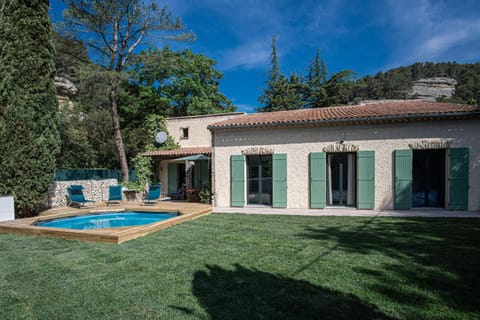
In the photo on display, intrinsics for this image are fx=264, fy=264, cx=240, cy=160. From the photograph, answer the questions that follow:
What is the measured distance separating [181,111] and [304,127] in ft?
62.4

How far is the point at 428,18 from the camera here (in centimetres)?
1275

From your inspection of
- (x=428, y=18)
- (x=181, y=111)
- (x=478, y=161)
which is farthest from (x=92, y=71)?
(x=478, y=161)

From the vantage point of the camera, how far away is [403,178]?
9.90 meters

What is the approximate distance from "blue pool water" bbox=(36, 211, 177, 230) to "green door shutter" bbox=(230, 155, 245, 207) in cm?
286

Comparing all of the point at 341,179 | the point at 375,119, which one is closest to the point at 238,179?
the point at 341,179

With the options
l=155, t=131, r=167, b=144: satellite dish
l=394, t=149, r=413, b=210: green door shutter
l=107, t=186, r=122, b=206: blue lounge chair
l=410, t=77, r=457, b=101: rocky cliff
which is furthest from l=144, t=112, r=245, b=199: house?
l=410, t=77, r=457, b=101: rocky cliff

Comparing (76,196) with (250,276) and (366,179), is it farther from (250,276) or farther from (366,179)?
(366,179)

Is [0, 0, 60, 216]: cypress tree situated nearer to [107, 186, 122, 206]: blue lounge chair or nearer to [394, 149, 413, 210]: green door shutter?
[107, 186, 122, 206]: blue lounge chair

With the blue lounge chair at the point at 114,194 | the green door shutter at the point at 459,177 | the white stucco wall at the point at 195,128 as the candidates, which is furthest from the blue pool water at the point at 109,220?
the green door shutter at the point at 459,177

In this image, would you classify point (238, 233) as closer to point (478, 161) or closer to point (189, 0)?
point (478, 161)

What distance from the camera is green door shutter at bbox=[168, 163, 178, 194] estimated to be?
17.0m

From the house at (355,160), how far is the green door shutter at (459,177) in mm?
30

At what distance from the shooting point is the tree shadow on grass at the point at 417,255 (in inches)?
140

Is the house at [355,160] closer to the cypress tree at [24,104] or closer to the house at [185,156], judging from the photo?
the house at [185,156]
